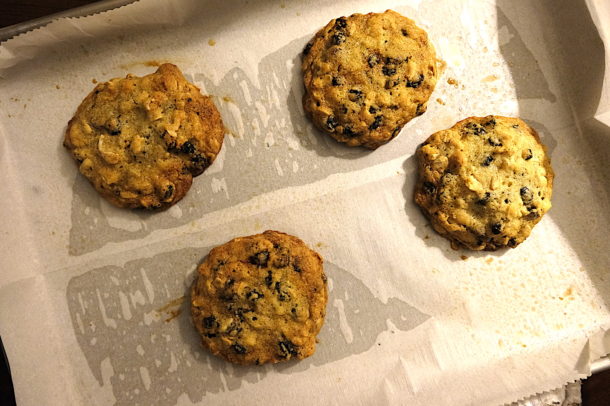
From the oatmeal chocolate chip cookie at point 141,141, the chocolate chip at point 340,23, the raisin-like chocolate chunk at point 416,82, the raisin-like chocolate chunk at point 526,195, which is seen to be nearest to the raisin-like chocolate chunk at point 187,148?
the oatmeal chocolate chip cookie at point 141,141

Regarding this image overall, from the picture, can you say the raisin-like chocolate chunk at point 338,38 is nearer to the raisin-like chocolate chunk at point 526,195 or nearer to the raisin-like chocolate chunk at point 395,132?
the raisin-like chocolate chunk at point 395,132

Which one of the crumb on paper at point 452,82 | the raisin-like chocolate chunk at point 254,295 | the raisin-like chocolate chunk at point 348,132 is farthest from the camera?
the crumb on paper at point 452,82

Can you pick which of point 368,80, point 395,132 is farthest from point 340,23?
point 395,132

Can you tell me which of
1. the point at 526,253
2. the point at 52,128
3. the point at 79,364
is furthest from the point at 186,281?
the point at 526,253

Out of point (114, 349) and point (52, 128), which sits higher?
point (52, 128)

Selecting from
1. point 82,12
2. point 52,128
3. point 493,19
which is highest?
point 82,12

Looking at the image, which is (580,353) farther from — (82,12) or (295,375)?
(82,12)

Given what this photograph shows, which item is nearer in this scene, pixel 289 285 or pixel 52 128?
pixel 289 285
